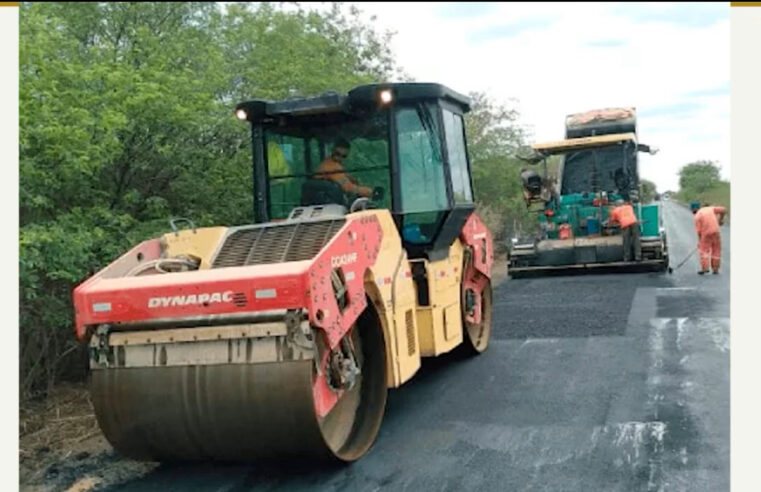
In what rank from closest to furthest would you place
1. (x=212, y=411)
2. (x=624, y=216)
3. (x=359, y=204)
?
(x=212, y=411)
(x=359, y=204)
(x=624, y=216)

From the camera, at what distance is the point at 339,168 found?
5.99 metres

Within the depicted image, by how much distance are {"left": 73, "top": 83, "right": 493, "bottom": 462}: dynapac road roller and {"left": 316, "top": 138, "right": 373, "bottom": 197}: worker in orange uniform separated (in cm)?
1

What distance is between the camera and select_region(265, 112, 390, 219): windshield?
585 cm

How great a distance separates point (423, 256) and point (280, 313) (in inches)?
85.8

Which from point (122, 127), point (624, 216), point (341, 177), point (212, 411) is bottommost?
point (212, 411)

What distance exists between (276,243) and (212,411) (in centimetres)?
124

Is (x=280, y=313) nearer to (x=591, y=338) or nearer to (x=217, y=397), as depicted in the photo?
(x=217, y=397)

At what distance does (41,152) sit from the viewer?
5.74 metres

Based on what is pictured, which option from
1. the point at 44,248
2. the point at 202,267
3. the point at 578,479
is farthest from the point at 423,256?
the point at 44,248

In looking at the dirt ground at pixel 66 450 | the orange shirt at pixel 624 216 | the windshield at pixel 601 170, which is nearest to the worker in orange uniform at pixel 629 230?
the orange shirt at pixel 624 216

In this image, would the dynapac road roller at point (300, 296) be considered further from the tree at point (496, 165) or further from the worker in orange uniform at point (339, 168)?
the tree at point (496, 165)

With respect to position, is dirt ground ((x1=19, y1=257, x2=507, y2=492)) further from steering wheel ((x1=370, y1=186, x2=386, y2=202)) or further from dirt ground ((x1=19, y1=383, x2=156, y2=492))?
steering wheel ((x1=370, y1=186, x2=386, y2=202))

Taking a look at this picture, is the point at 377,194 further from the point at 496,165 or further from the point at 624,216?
the point at 496,165

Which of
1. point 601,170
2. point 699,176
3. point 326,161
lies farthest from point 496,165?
point 699,176
